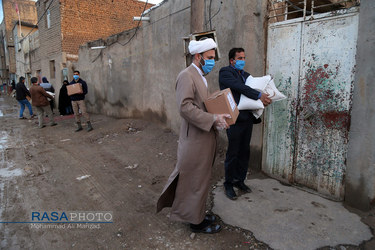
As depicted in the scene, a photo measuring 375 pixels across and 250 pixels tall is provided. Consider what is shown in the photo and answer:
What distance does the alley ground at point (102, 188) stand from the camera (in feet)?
8.36

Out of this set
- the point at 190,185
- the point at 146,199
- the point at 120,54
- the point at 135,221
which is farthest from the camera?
the point at 120,54

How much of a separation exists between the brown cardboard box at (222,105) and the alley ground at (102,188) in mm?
1267

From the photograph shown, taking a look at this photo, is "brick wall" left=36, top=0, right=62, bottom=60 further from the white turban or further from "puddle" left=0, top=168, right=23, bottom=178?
the white turban

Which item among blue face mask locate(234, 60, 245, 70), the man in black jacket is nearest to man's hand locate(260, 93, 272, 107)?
the man in black jacket

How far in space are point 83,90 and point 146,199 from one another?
532 centimetres

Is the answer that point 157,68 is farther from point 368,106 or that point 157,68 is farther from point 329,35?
point 368,106

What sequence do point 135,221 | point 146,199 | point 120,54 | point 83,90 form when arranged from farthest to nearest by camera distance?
1. point 120,54
2. point 83,90
3. point 146,199
4. point 135,221

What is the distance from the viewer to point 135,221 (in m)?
2.91

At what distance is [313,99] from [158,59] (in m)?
4.34

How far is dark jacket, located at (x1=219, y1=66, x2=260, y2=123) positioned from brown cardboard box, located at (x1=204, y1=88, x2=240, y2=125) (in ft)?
2.28

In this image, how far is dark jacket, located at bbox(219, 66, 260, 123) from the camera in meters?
3.01

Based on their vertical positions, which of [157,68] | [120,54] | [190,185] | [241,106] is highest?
[120,54]

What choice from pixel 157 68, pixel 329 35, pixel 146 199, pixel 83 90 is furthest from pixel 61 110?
pixel 329 35

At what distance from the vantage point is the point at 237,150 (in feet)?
10.5
